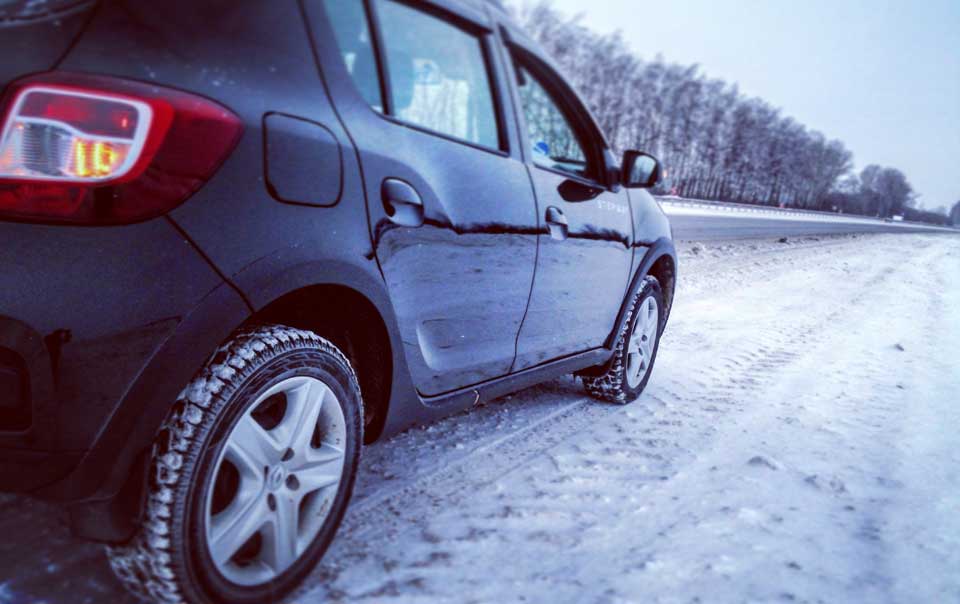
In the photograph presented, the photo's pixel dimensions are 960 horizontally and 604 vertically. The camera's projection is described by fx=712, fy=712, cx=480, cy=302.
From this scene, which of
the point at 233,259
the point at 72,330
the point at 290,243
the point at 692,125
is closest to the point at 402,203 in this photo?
the point at 290,243

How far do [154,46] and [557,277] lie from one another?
1.83 metres

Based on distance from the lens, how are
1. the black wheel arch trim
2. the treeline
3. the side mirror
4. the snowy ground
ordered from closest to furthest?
the black wheel arch trim
the snowy ground
the side mirror
the treeline

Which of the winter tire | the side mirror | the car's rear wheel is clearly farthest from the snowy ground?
the side mirror

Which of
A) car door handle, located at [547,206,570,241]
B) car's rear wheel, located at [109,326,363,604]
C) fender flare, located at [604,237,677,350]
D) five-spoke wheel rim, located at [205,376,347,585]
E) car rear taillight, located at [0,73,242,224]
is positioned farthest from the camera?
fender flare, located at [604,237,677,350]

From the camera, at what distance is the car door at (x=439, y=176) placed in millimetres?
1962

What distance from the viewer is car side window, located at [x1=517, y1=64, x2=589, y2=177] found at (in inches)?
113

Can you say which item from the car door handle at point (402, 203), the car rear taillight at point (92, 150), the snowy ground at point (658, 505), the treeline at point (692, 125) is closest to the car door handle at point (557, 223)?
the car door handle at point (402, 203)

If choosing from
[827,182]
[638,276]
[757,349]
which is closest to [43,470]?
[638,276]

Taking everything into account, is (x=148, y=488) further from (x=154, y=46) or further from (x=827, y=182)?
(x=827, y=182)

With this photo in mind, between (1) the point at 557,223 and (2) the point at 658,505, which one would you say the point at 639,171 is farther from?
(2) the point at 658,505

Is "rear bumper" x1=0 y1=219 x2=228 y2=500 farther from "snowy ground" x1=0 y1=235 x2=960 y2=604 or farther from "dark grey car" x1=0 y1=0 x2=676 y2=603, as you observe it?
"snowy ground" x1=0 y1=235 x2=960 y2=604

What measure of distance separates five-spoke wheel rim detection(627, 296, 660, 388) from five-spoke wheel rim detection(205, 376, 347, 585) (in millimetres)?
2321

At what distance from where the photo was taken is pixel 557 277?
116 inches

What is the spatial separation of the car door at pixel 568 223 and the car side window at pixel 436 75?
0.76 feet
